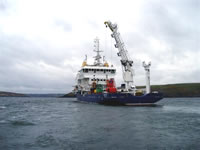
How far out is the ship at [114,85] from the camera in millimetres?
37594

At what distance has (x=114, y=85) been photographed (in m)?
44.0

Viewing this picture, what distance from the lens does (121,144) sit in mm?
12000

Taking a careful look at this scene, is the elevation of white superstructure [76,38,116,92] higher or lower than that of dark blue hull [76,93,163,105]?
higher

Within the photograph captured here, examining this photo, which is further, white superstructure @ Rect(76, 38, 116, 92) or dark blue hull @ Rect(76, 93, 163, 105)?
white superstructure @ Rect(76, 38, 116, 92)

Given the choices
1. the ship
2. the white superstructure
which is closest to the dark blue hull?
the ship

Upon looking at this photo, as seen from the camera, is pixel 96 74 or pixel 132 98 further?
pixel 96 74

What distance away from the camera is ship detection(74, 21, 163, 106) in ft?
123

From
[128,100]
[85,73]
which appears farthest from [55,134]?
[85,73]

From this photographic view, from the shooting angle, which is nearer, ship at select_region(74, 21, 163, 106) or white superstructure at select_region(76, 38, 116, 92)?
ship at select_region(74, 21, 163, 106)

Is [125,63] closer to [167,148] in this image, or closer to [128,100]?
[128,100]

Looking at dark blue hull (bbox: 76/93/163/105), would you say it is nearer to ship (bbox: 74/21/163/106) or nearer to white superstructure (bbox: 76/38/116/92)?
ship (bbox: 74/21/163/106)

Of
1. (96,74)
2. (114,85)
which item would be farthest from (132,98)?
(96,74)

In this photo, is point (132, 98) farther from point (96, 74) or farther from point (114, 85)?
point (96, 74)

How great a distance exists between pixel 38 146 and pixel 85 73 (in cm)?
4175
